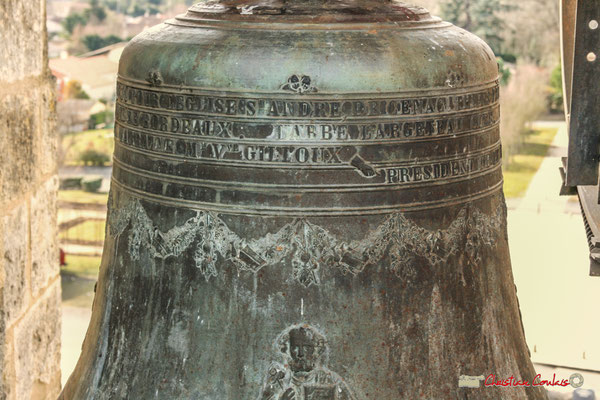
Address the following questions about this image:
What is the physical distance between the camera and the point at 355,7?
1.33 m

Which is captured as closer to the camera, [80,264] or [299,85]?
[299,85]

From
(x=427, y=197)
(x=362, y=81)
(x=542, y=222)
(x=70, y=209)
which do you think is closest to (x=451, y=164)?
(x=427, y=197)

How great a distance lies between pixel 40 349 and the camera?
6.80 feet

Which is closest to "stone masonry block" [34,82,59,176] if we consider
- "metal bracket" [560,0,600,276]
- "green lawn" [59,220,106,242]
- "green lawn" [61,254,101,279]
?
"metal bracket" [560,0,600,276]

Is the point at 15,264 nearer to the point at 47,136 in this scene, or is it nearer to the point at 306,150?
the point at 47,136

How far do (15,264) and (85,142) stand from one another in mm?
2664

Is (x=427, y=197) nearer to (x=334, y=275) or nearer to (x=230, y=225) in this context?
(x=334, y=275)

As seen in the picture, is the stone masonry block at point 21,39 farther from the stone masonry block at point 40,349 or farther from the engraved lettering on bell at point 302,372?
the engraved lettering on bell at point 302,372

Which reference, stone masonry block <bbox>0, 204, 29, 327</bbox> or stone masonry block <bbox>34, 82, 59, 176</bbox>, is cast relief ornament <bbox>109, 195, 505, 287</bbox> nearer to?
stone masonry block <bbox>0, 204, 29, 327</bbox>

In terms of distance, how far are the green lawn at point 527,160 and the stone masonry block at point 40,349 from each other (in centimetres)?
220

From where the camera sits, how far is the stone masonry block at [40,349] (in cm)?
195

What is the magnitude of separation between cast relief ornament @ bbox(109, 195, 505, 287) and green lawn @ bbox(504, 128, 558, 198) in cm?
257

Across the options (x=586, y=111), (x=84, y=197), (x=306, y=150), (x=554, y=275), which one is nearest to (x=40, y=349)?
(x=306, y=150)

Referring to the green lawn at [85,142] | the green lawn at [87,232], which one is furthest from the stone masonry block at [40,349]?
the green lawn at [87,232]
